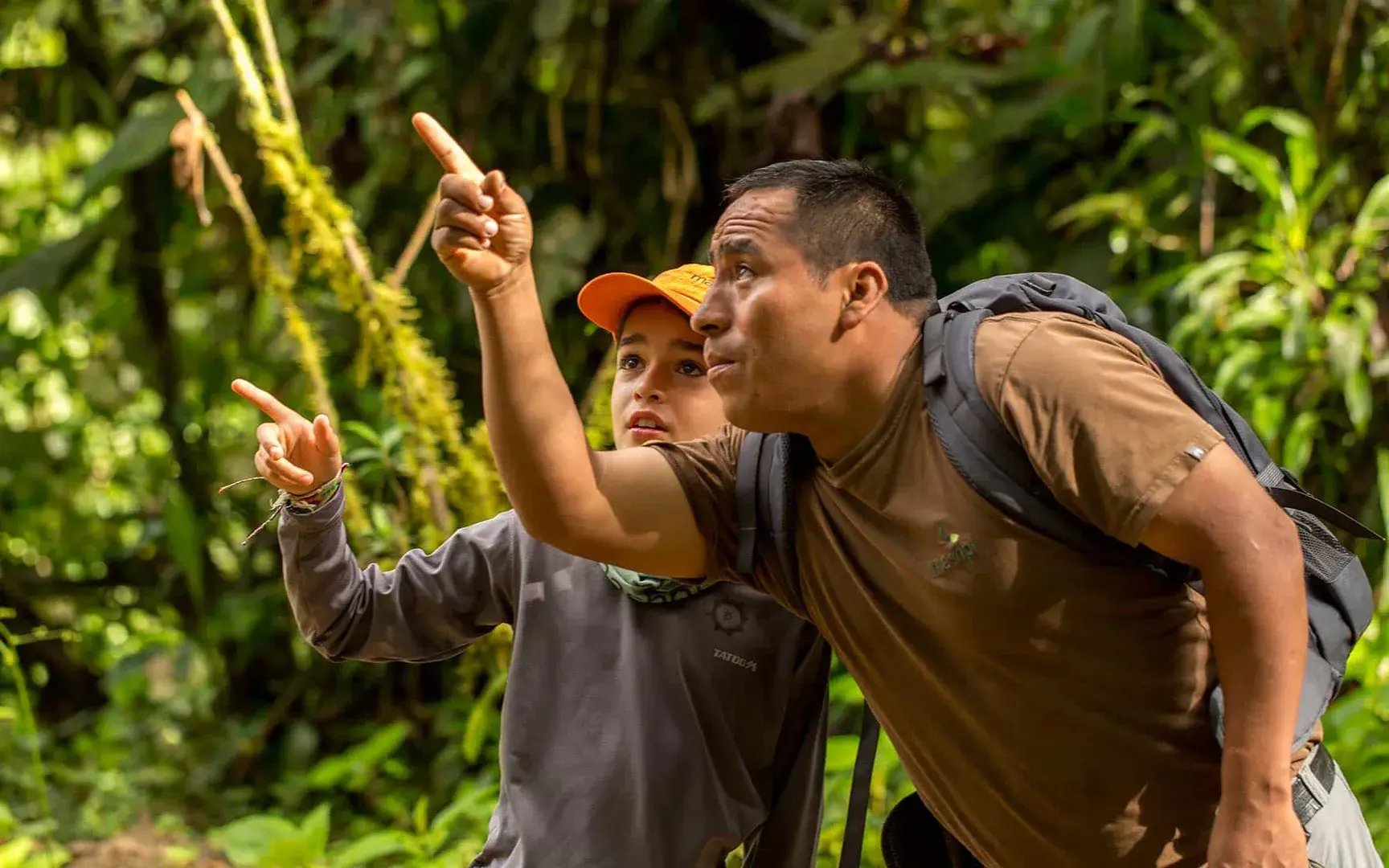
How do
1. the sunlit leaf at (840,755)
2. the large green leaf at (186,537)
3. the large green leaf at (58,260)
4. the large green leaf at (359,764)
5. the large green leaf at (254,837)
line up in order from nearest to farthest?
the sunlit leaf at (840,755) → the large green leaf at (254,837) → the large green leaf at (359,764) → the large green leaf at (58,260) → the large green leaf at (186,537)

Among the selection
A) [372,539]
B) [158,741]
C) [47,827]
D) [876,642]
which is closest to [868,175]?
[876,642]

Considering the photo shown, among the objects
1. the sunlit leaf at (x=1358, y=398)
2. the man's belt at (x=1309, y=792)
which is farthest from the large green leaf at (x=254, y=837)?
the sunlit leaf at (x=1358, y=398)

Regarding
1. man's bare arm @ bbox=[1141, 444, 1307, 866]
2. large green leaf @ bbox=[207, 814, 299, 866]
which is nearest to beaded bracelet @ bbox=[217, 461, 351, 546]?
man's bare arm @ bbox=[1141, 444, 1307, 866]

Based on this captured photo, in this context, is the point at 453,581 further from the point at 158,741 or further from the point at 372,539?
the point at 158,741

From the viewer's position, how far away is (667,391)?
77.7 inches

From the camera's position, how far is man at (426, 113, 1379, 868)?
144cm

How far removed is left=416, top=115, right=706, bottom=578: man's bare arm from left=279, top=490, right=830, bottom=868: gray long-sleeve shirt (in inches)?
8.4

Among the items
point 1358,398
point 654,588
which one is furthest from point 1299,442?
point 654,588

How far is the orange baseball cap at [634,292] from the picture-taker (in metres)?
1.95

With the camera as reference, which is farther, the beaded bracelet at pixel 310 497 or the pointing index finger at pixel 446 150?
the beaded bracelet at pixel 310 497

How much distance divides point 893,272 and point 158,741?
12.4 ft

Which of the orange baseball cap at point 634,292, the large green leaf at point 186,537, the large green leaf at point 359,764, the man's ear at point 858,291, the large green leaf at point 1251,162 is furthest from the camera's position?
the large green leaf at point 186,537

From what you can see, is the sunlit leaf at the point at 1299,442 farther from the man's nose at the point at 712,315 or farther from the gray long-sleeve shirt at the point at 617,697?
the man's nose at the point at 712,315

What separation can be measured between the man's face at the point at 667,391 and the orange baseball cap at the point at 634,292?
0.11 ft
